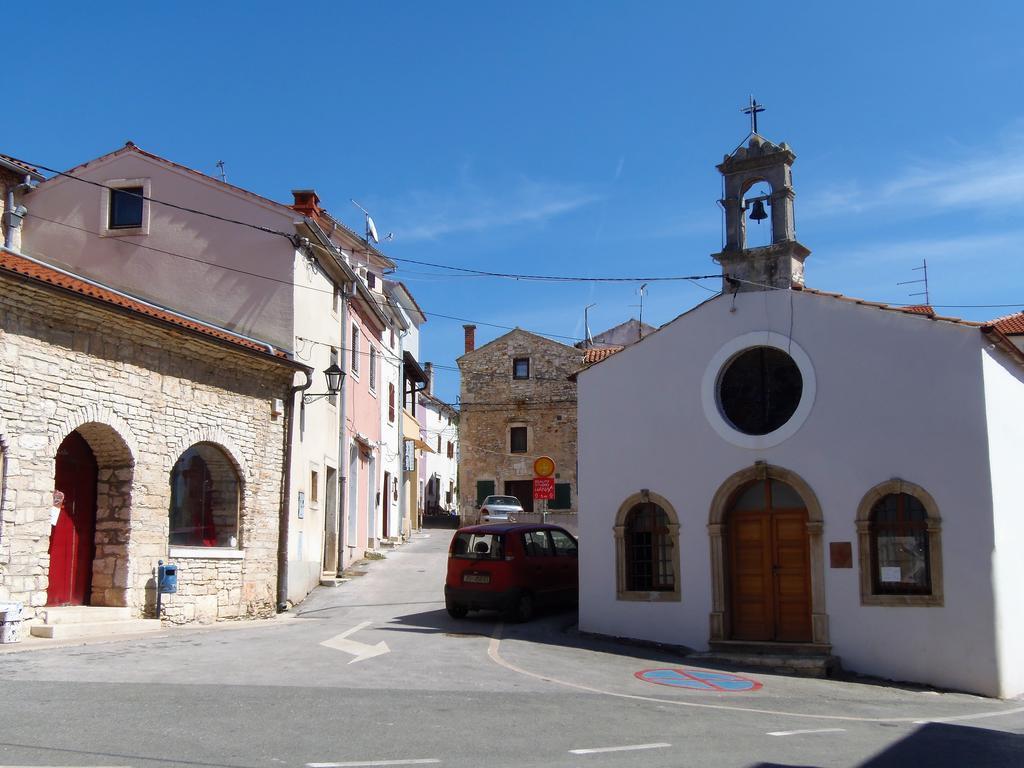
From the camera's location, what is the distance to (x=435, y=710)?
355 inches

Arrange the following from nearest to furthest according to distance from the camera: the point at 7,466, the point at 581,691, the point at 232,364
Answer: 1. the point at 581,691
2. the point at 7,466
3. the point at 232,364

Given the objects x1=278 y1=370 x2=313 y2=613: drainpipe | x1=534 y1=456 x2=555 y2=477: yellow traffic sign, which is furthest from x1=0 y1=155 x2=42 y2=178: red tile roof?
x1=534 y1=456 x2=555 y2=477: yellow traffic sign

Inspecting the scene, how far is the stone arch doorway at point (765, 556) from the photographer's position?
576 inches

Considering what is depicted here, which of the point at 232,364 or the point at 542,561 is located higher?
the point at 232,364

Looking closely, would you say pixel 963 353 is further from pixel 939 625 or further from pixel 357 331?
pixel 357 331

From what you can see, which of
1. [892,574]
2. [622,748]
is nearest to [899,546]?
[892,574]

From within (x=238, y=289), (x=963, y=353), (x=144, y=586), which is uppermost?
(x=238, y=289)

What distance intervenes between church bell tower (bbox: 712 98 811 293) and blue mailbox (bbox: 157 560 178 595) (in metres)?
9.50

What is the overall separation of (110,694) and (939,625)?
403 inches

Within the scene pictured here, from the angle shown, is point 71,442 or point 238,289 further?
point 238,289

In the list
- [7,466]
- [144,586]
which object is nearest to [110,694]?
[7,466]

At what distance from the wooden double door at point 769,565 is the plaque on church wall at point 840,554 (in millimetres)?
464

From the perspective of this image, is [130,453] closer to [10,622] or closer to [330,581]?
[10,622]

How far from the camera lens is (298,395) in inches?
736
